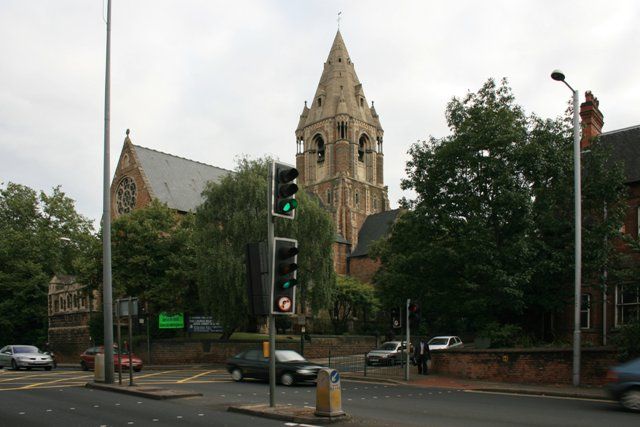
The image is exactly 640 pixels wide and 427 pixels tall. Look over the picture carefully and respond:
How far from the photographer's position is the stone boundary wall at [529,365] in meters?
20.5

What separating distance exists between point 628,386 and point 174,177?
5039cm

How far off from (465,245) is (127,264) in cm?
2147

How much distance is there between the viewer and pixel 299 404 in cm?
1553

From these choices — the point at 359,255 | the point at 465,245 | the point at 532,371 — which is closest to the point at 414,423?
the point at 532,371

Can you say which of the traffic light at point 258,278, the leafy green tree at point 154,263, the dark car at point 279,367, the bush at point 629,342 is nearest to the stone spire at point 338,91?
the leafy green tree at point 154,263

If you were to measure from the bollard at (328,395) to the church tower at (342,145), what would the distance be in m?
63.5

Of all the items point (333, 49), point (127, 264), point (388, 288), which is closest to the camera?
point (388, 288)

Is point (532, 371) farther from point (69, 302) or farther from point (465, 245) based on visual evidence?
point (69, 302)

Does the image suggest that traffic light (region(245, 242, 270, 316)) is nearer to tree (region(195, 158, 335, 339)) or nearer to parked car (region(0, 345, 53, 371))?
tree (region(195, 158, 335, 339))

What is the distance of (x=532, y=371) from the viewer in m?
22.0

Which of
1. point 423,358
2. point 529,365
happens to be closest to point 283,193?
point 529,365

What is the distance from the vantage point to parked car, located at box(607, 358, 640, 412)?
556 inches

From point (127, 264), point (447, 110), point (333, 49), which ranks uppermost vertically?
point (333, 49)

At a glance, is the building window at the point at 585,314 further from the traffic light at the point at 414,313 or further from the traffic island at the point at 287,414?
the traffic island at the point at 287,414
